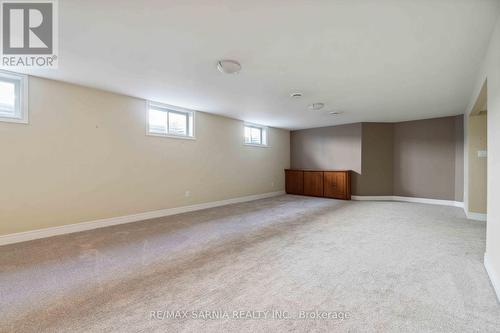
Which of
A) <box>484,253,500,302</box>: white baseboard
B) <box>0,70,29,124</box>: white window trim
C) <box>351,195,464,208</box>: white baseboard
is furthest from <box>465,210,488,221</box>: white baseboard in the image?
<box>0,70,29,124</box>: white window trim

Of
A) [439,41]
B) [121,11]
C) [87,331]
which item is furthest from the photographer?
[439,41]

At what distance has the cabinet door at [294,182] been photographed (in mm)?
7562

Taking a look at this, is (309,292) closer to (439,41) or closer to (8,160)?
(439,41)

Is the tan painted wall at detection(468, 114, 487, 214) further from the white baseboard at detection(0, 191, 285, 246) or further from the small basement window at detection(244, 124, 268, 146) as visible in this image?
the white baseboard at detection(0, 191, 285, 246)

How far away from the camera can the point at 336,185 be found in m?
6.80

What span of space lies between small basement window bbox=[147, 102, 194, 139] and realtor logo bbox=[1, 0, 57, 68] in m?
1.86

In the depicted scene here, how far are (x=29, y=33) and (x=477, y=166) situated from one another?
6791 mm

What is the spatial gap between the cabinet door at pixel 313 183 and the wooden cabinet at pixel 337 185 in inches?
6.4

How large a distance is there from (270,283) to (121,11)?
2629 millimetres

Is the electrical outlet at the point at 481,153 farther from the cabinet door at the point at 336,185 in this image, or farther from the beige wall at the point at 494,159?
the cabinet door at the point at 336,185

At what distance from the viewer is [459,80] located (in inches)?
130

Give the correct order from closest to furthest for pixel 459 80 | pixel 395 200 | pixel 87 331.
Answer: pixel 87 331
pixel 459 80
pixel 395 200

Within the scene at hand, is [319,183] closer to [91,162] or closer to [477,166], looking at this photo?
[477,166]

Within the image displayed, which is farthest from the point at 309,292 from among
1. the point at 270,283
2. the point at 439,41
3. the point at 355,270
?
the point at 439,41
